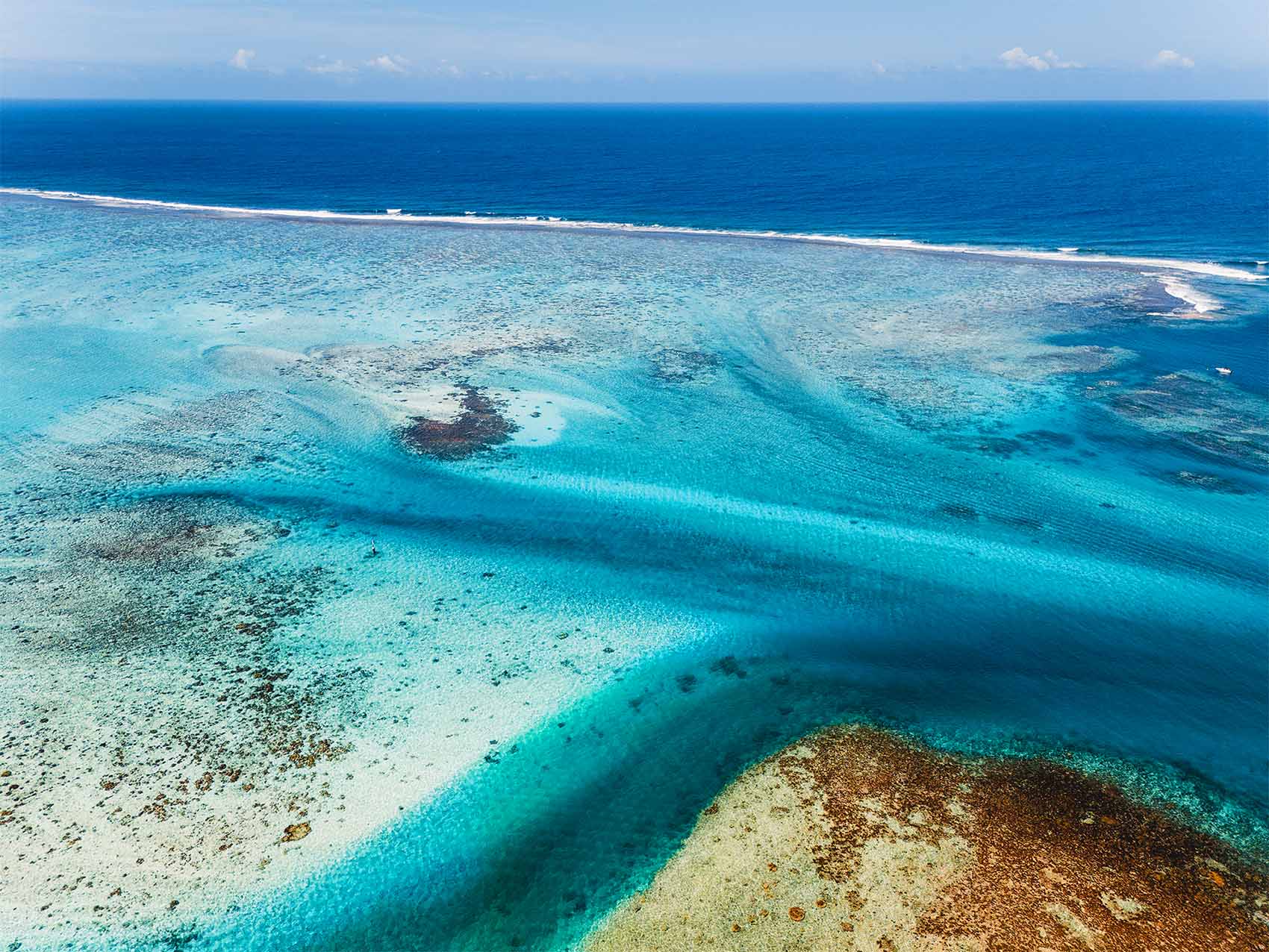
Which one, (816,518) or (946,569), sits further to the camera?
(816,518)

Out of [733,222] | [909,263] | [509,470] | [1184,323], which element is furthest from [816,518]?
[733,222]

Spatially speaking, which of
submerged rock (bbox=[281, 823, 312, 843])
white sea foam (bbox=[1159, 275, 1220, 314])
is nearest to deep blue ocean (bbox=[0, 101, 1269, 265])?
white sea foam (bbox=[1159, 275, 1220, 314])

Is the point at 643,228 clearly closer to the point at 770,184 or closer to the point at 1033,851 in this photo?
the point at 770,184

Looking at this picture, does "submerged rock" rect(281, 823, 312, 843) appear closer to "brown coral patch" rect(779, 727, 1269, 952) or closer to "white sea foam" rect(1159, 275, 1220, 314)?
"brown coral patch" rect(779, 727, 1269, 952)

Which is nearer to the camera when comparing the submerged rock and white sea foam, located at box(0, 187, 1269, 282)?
the submerged rock

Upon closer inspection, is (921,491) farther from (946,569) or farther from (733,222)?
(733,222)

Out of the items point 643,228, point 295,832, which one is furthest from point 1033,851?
point 643,228
